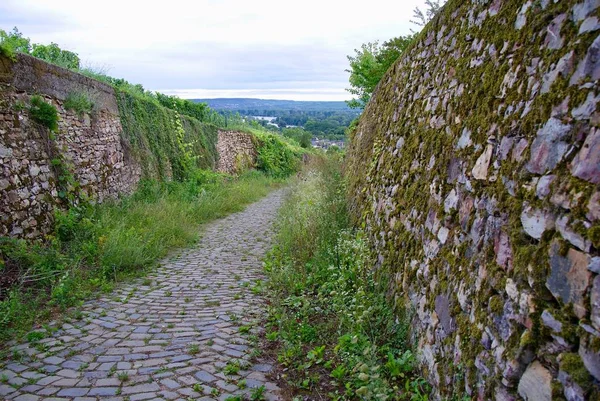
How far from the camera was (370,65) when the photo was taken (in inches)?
465

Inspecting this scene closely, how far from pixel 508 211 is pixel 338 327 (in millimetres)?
2145

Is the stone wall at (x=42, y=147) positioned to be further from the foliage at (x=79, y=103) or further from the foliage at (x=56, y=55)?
the foliage at (x=56, y=55)

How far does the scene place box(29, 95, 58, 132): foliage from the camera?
709 centimetres

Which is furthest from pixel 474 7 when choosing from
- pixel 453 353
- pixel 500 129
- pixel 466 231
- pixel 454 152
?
pixel 453 353

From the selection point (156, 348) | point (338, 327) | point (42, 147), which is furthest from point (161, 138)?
point (338, 327)

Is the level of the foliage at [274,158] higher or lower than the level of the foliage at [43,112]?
lower

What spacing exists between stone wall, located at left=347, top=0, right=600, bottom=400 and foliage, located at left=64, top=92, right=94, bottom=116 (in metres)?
6.99

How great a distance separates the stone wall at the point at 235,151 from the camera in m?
20.5

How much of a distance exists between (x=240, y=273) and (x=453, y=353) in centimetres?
451

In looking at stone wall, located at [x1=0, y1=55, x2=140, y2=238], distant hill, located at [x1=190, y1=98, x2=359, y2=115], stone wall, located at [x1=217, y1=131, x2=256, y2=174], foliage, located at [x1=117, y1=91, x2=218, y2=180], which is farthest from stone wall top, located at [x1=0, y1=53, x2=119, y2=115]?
distant hill, located at [x1=190, y1=98, x2=359, y2=115]

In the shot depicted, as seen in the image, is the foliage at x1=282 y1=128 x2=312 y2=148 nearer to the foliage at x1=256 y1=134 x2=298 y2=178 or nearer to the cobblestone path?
the foliage at x1=256 y1=134 x2=298 y2=178

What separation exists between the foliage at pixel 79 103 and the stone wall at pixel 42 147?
0.07 metres

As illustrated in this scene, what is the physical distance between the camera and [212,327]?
4699mm

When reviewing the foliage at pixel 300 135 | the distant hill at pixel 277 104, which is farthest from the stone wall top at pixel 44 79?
the distant hill at pixel 277 104
